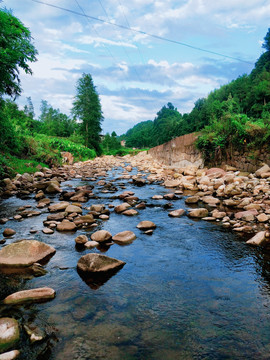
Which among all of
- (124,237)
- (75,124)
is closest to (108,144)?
(75,124)

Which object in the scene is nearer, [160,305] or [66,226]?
[160,305]

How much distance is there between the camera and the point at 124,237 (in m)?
5.00

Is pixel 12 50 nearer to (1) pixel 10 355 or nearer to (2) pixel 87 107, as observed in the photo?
(1) pixel 10 355

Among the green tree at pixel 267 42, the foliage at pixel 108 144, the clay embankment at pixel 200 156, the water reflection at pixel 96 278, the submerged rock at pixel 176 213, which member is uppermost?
the green tree at pixel 267 42

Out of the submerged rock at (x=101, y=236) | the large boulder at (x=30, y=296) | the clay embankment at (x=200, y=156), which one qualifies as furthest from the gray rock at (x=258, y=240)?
the clay embankment at (x=200, y=156)

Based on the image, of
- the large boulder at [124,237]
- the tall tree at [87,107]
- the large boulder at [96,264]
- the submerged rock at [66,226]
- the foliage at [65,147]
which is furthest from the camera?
the tall tree at [87,107]

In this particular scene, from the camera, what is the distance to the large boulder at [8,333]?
2337 millimetres

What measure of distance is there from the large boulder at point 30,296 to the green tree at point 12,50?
23.5ft

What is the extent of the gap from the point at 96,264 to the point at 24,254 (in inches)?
48.4

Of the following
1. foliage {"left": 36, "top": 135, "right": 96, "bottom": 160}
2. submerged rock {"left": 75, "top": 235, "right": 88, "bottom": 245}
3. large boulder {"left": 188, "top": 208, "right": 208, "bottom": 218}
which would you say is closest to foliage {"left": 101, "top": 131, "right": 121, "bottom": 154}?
foliage {"left": 36, "top": 135, "right": 96, "bottom": 160}

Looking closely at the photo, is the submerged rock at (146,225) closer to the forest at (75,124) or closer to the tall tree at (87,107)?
the forest at (75,124)

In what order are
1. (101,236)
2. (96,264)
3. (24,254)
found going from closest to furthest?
(96,264) → (24,254) → (101,236)

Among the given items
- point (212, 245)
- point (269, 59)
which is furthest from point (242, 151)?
point (269, 59)

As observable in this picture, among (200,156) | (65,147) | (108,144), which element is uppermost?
(108,144)
